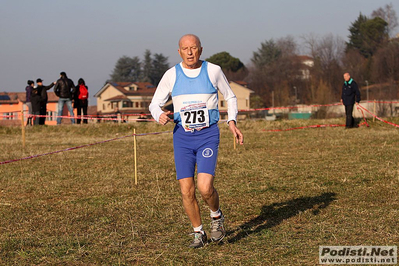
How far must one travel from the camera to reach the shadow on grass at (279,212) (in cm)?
623

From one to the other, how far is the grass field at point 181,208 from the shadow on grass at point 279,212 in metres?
0.01

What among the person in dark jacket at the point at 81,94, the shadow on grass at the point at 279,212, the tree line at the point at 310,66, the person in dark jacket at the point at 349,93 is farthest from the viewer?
the tree line at the point at 310,66

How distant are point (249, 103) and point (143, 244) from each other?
9480cm

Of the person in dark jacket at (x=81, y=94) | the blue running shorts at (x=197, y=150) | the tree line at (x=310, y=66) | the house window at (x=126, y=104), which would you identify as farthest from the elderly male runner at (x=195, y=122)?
the house window at (x=126, y=104)

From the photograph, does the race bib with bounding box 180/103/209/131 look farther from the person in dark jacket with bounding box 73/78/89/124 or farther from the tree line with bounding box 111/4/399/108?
the tree line with bounding box 111/4/399/108

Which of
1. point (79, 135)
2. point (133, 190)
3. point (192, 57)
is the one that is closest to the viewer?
point (192, 57)

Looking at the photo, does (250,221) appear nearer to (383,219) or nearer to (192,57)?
(383,219)

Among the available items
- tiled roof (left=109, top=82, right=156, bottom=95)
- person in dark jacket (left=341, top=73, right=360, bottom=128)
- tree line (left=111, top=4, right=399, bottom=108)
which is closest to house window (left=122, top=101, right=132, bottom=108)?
tiled roof (left=109, top=82, right=156, bottom=95)

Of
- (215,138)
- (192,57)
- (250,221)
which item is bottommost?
(250,221)

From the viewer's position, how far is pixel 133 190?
29.9 ft

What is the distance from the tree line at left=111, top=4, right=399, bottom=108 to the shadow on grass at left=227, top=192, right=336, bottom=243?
65619 mm

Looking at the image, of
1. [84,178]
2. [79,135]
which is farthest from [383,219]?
[79,135]

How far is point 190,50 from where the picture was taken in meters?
5.54

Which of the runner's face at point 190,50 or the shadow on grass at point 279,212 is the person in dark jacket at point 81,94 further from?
the runner's face at point 190,50
